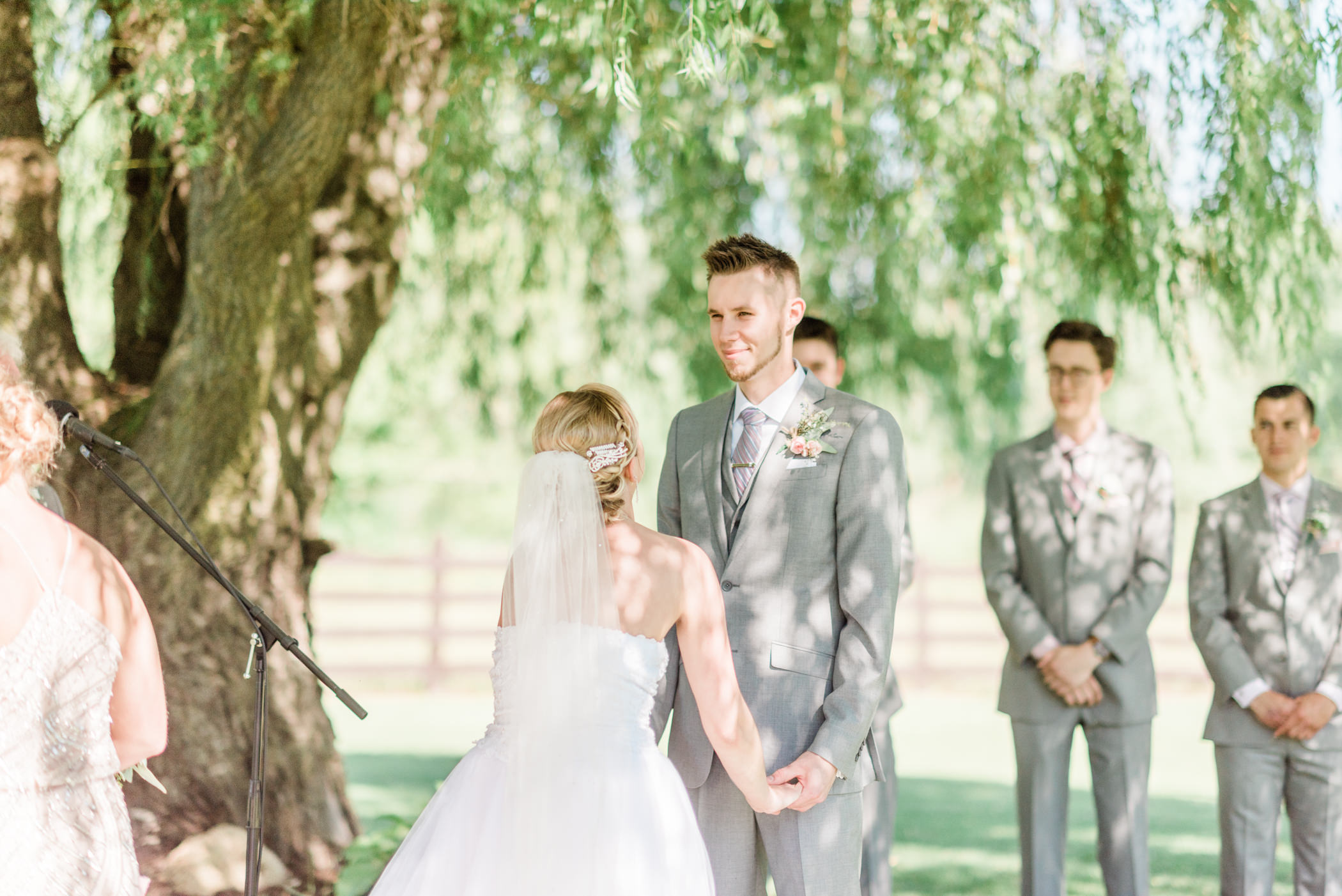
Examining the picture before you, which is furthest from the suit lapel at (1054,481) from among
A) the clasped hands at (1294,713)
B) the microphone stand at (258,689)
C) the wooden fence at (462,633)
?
the wooden fence at (462,633)

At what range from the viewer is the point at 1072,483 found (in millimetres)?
4598

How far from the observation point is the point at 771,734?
115 inches

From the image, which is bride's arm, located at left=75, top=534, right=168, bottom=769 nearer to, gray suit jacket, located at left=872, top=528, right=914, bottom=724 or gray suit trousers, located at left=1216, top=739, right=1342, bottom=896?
gray suit jacket, located at left=872, top=528, right=914, bottom=724

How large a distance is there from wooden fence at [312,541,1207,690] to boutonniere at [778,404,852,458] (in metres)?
9.05

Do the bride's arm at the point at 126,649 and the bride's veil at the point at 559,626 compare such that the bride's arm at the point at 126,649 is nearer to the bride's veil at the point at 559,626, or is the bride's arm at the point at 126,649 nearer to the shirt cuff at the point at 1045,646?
the bride's veil at the point at 559,626

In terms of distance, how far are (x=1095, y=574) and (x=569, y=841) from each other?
2.63m

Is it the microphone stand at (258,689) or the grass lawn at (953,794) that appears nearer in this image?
the microphone stand at (258,689)

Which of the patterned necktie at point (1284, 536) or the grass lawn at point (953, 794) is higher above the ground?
the patterned necktie at point (1284, 536)

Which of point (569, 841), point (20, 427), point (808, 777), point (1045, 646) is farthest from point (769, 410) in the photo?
point (1045, 646)

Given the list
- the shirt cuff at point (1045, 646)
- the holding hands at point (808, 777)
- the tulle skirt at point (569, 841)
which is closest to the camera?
the tulle skirt at point (569, 841)

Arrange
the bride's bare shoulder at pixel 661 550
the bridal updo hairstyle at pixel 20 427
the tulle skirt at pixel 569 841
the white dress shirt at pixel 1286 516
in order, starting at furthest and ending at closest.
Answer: the white dress shirt at pixel 1286 516 < the bride's bare shoulder at pixel 661 550 < the tulle skirt at pixel 569 841 < the bridal updo hairstyle at pixel 20 427

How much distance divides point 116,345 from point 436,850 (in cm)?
334

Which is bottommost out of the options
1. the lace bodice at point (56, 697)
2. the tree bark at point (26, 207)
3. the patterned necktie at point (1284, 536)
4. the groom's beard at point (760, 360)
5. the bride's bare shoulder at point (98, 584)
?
the lace bodice at point (56, 697)

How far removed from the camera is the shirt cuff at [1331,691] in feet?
14.3
